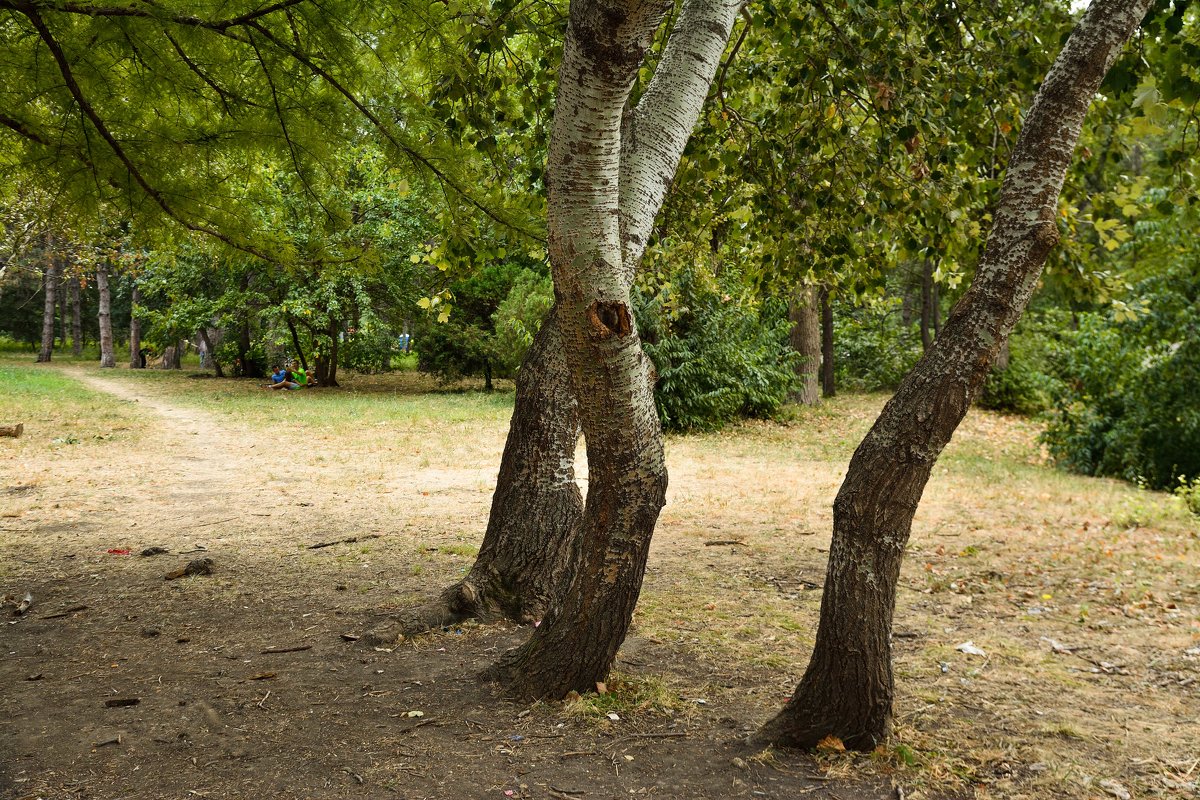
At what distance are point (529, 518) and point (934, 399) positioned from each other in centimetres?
251

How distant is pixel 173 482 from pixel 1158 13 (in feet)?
32.5

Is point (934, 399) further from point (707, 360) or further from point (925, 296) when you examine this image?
point (925, 296)

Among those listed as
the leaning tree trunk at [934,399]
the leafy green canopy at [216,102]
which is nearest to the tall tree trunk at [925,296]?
the leafy green canopy at [216,102]

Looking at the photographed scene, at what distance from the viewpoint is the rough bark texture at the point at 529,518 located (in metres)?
4.75

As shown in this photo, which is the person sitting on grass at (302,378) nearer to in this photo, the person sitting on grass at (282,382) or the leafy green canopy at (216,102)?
the person sitting on grass at (282,382)

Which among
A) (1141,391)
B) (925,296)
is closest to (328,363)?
(925,296)

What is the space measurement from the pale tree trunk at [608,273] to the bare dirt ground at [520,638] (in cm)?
36

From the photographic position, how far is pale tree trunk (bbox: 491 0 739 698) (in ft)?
8.97

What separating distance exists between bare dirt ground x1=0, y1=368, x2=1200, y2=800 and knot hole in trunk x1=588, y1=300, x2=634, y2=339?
1.67 metres

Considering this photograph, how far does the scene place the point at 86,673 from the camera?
4273mm

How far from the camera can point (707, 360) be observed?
1538 centimetres

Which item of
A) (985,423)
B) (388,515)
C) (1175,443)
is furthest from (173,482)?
(985,423)

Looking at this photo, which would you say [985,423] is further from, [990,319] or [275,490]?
[990,319]

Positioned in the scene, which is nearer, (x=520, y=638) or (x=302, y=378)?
(x=520, y=638)
